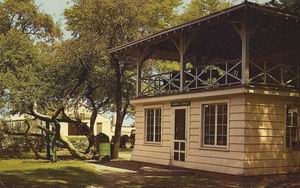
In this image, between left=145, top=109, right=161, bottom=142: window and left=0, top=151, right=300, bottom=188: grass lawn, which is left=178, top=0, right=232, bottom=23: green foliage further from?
left=0, top=151, right=300, bottom=188: grass lawn

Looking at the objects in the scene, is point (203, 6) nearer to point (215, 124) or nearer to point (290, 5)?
point (290, 5)

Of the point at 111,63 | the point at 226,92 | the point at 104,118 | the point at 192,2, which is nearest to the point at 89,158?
the point at 111,63

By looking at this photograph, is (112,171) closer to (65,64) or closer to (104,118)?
(65,64)

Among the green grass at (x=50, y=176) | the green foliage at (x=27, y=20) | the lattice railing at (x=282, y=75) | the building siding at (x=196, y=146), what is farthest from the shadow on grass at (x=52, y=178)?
the green foliage at (x=27, y=20)

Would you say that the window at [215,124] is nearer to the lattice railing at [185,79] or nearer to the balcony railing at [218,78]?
the balcony railing at [218,78]

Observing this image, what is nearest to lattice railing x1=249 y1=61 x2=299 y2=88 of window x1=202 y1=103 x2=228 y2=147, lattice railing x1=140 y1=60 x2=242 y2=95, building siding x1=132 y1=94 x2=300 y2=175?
building siding x1=132 y1=94 x2=300 y2=175

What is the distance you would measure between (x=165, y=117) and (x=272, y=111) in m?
5.28

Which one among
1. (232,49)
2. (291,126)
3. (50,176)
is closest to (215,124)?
(291,126)

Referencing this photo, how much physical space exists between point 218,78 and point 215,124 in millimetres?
2128

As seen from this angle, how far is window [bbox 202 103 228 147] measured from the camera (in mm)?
17469

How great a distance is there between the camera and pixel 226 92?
16.7 metres

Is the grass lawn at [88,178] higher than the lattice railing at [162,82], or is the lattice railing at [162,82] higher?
the lattice railing at [162,82]

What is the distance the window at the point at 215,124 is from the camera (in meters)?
17.5

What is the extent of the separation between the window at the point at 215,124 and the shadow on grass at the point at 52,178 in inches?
172
